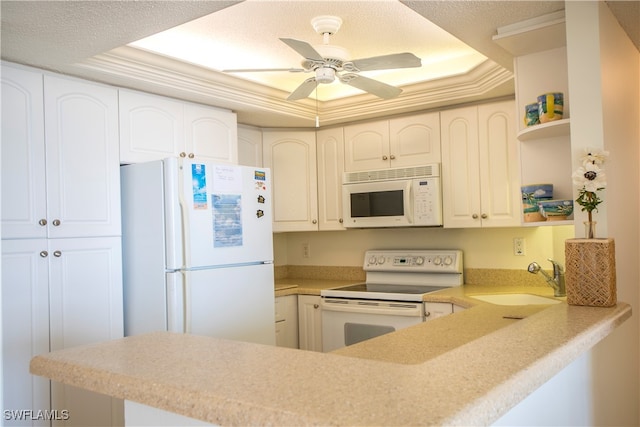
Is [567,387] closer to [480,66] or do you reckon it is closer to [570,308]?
[570,308]

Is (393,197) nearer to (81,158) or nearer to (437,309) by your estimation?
(437,309)

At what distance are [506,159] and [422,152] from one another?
1.89 ft

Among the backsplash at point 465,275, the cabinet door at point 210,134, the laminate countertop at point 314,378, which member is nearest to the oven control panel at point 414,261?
the backsplash at point 465,275

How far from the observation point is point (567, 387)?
1585 millimetres

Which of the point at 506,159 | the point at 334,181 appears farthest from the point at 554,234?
the point at 334,181

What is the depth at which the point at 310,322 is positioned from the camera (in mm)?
3730

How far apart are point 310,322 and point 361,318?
445 millimetres

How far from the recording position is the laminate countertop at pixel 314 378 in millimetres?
777

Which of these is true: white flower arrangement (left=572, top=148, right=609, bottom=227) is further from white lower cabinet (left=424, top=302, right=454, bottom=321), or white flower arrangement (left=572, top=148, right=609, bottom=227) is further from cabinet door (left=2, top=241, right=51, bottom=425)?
cabinet door (left=2, top=241, right=51, bottom=425)

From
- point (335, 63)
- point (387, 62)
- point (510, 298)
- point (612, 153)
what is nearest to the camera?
point (612, 153)

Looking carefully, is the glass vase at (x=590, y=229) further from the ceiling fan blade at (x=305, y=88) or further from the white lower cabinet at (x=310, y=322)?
the white lower cabinet at (x=310, y=322)

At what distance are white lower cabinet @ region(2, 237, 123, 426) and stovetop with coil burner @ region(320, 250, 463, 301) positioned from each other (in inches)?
58.0

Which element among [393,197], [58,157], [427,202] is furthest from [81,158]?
[427,202]

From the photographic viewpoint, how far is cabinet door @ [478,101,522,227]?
3279 millimetres
